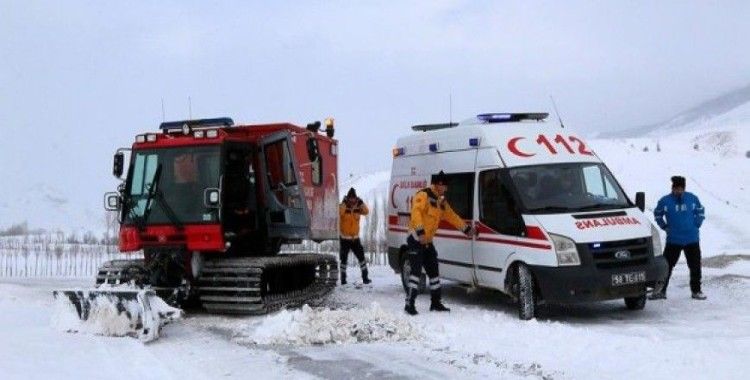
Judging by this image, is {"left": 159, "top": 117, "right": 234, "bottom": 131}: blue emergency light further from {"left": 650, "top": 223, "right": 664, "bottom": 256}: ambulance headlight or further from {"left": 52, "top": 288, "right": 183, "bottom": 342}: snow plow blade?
{"left": 650, "top": 223, "right": 664, "bottom": 256}: ambulance headlight

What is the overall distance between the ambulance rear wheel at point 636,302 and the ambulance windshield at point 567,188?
1246mm

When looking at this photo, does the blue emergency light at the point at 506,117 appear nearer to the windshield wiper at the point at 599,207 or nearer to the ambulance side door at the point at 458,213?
the ambulance side door at the point at 458,213

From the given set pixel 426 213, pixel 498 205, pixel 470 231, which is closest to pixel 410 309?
pixel 426 213

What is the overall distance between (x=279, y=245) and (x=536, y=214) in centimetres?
432

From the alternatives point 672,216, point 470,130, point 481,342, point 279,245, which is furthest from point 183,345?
point 672,216

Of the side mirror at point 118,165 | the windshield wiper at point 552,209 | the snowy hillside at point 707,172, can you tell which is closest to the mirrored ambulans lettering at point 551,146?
the windshield wiper at point 552,209

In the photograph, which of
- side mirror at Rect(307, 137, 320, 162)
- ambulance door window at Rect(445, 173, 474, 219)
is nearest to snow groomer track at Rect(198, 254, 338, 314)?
side mirror at Rect(307, 137, 320, 162)

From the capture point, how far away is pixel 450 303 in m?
11.2

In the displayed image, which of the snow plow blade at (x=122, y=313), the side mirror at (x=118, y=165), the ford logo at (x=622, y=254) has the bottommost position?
the snow plow blade at (x=122, y=313)

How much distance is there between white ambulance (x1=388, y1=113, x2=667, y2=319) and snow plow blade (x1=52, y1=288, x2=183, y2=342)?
13.7ft

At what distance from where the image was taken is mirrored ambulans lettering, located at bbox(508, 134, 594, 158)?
10172 mm

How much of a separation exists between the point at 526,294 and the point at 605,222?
130cm

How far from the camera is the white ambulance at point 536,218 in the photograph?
8930 millimetres

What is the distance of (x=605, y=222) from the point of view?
917cm
